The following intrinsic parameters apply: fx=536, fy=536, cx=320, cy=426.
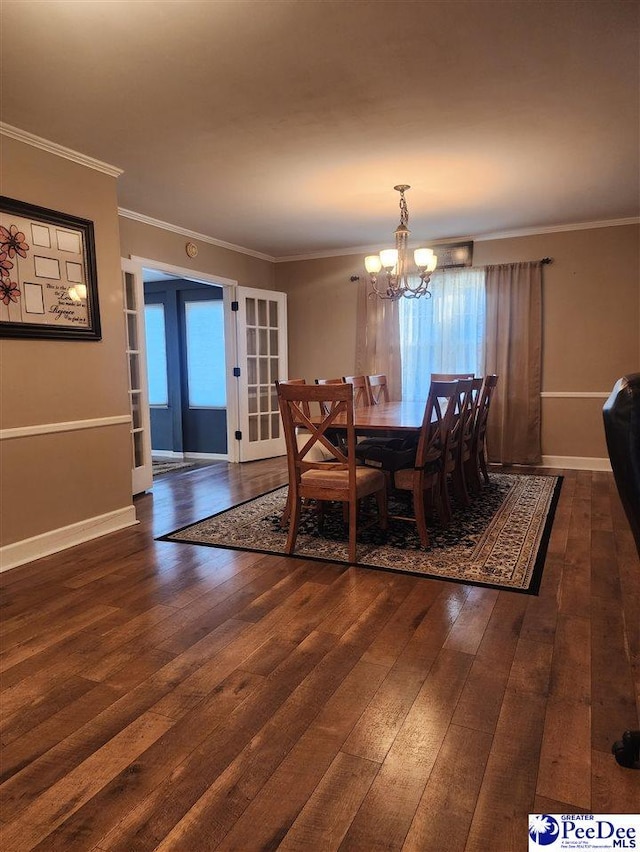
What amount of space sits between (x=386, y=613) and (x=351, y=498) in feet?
2.47

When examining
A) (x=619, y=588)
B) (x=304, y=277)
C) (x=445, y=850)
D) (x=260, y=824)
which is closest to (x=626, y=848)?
(x=445, y=850)

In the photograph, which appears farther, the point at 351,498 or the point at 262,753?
the point at 351,498

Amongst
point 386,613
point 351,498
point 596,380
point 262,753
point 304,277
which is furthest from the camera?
point 304,277

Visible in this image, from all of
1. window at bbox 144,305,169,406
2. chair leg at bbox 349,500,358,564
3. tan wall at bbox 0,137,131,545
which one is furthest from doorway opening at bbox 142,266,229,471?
chair leg at bbox 349,500,358,564

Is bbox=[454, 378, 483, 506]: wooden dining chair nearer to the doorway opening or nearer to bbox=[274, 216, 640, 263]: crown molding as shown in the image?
bbox=[274, 216, 640, 263]: crown molding

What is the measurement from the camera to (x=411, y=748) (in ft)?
5.09

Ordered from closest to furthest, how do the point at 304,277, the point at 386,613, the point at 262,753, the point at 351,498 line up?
the point at 262,753 → the point at 386,613 → the point at 351,498 → the point at 304,277

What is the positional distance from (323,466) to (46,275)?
1993mm

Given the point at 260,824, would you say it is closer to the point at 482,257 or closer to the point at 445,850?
the point at 445,850

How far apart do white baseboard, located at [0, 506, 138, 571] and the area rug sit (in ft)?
6.71

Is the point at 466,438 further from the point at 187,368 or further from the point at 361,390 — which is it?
the point at 187,368

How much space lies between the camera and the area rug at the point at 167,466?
19.6ft

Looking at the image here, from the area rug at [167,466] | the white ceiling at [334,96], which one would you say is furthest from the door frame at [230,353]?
the white ceiling at [334,96]

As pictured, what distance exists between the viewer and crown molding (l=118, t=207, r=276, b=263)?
468cm
